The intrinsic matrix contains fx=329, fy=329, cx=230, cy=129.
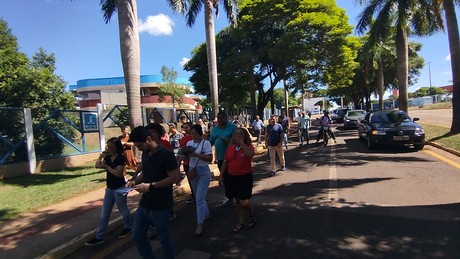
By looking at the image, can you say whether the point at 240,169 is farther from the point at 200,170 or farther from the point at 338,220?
the point at 338,220

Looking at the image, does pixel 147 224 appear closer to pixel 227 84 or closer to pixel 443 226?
pixel 443 226

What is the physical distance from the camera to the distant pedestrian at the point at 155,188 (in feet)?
11.2

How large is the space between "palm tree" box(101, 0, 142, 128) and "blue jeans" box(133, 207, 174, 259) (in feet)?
22.0

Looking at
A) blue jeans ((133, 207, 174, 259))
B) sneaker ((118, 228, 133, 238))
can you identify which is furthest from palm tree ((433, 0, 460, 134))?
blue jeans ((133, 207, 174, 259))

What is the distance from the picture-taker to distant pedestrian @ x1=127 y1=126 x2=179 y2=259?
3.42 meters

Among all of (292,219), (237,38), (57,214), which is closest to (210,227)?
(292,219)

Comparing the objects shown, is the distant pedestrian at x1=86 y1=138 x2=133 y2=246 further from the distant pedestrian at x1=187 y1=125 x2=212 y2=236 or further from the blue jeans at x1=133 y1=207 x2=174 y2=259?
the blue jeans at x1=133 y1=207 x2=174 y2=259

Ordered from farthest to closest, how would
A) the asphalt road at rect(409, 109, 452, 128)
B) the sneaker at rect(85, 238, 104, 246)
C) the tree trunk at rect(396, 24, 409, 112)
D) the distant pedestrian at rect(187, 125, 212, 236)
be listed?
the asphalt road at rect(409, 109, 452, 128) < the tree trunk at rect(396, 24, 409, 112) < the distant pedestrian at rect(187, 125, 212, 236) < the sneaker at rect(85, 238, 104, 246)

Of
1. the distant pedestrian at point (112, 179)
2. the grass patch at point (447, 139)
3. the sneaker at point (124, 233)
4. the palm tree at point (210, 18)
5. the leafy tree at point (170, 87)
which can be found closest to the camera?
the distant pedestrian at point (112, 179)

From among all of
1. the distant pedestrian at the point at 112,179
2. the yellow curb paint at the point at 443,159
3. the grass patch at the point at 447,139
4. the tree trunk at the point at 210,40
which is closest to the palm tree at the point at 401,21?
the grass patch at the point at 447,139

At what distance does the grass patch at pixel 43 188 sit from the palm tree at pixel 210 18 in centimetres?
715

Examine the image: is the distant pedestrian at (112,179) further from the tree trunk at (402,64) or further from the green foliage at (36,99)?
the tree trunk at (402,64)

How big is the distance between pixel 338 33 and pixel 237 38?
713cm

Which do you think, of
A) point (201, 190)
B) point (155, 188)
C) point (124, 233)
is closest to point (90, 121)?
point (124, 233)
